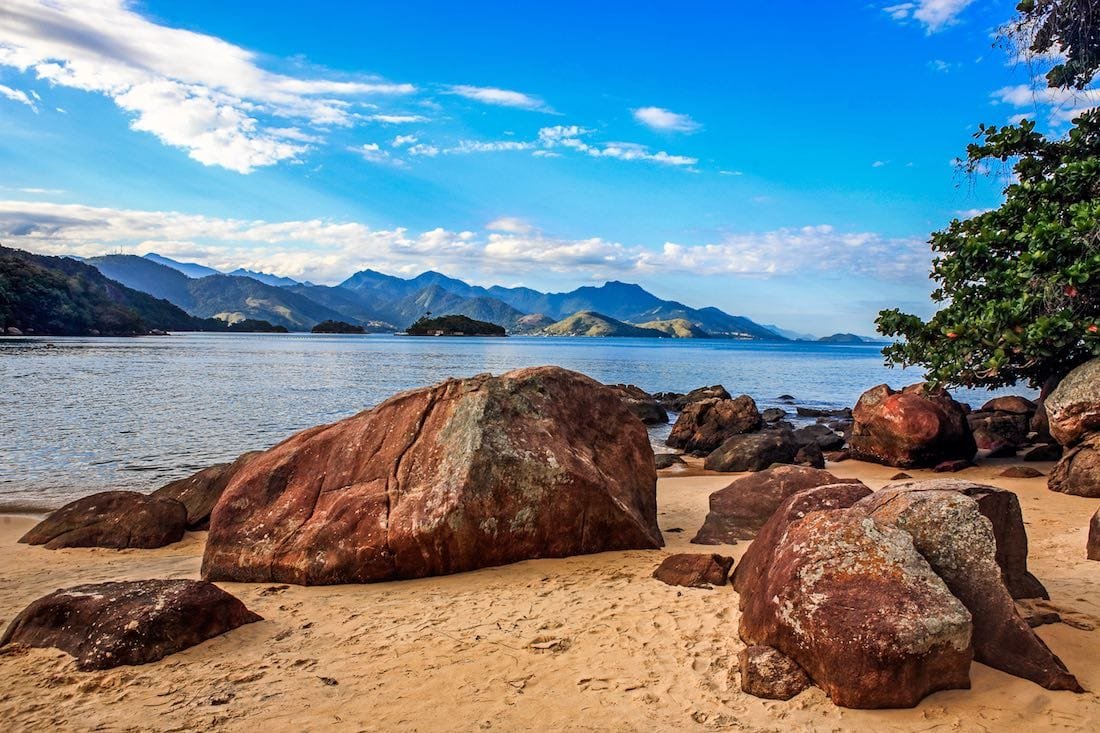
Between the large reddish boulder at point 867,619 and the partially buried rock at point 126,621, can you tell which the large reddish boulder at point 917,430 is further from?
the partially buried rock at point 126,621

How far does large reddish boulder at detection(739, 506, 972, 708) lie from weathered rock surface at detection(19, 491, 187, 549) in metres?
10.5

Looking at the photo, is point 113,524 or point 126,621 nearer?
point 126,621

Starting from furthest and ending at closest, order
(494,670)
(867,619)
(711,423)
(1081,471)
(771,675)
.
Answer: (711,423) → (1081,471) → (494,670) → (771,675) → (867,619)

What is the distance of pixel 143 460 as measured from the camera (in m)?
20.1

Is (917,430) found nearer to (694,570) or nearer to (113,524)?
(694,570)

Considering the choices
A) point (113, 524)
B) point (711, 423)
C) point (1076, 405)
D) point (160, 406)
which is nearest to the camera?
point (113, 524)

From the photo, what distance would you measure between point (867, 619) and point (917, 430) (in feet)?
50.0

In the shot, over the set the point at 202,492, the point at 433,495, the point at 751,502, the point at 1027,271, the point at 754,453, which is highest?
the point at 1027,271

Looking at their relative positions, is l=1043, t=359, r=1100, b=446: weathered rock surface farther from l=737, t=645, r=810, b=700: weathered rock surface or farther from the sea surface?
the sea surface

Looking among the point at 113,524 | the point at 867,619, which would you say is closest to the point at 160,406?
the point at 113,524

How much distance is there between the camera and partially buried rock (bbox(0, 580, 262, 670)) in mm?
6306

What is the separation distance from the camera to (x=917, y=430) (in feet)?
60.5

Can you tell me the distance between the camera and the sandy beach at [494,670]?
206 inches

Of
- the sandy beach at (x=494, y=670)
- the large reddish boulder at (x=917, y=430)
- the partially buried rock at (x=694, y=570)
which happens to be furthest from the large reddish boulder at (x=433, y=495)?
the large reddish boulder at (x=917, y=430)
